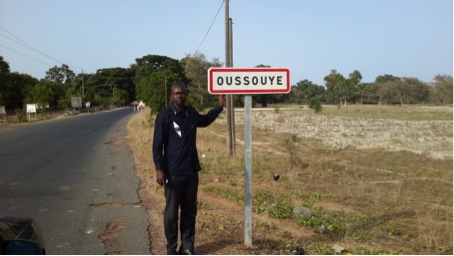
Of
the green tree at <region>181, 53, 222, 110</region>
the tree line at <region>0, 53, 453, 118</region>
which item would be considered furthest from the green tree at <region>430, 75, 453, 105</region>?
the green tree at <region>181, 53, 222, 110</region>

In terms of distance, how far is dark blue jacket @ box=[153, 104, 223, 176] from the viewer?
13.3 ft

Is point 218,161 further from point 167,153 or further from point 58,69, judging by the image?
point 58,69

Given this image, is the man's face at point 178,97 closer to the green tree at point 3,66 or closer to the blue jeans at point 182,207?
the blue jeans at point 182,207

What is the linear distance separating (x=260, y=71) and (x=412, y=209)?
4145mm

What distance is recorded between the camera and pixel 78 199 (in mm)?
7152

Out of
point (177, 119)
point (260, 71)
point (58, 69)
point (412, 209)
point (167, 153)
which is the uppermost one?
point (58, 69)

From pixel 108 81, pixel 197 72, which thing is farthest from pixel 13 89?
pixel 108 81

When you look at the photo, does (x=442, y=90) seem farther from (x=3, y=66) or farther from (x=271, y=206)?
(x=3, y=66)

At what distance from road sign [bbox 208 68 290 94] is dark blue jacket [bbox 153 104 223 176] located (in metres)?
A: 0.50

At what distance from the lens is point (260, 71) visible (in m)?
4.36

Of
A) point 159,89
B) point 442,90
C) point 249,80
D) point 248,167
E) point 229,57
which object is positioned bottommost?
point 248,167

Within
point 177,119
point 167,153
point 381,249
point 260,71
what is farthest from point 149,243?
point 381,249

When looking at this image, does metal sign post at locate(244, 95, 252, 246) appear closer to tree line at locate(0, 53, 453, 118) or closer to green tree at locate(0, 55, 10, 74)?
tree line at locate(0, 53, 453, 118)

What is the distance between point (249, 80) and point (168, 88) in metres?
20.3
